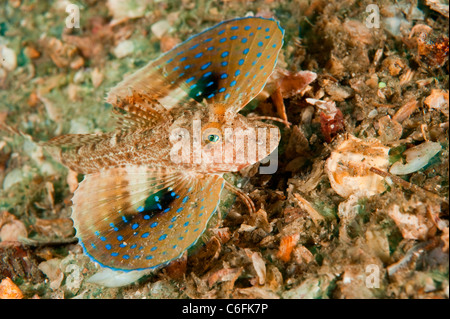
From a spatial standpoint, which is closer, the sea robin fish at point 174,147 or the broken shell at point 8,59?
the sea robin fish at point 174,147

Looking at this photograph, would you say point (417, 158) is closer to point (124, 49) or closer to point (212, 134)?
point (212, 134)

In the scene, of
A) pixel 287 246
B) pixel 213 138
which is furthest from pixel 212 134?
pixel 287 246

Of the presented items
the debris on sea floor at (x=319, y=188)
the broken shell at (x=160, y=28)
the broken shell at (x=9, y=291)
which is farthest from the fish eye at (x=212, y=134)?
the broken shell at (x=160, y=28)

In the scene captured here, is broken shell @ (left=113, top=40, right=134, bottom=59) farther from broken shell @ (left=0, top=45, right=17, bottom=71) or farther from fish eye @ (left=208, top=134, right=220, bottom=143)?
fish eye @ (left=208, top=134, right=220, bottom=143)

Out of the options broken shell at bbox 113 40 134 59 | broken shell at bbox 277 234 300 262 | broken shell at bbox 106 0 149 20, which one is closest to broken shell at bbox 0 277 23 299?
broken shell at bbox 277 234 300 262

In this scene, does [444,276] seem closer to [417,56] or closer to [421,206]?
[421,206]

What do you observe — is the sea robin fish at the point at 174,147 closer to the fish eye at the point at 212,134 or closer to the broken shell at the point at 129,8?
the fish eye at the point at 212,134
